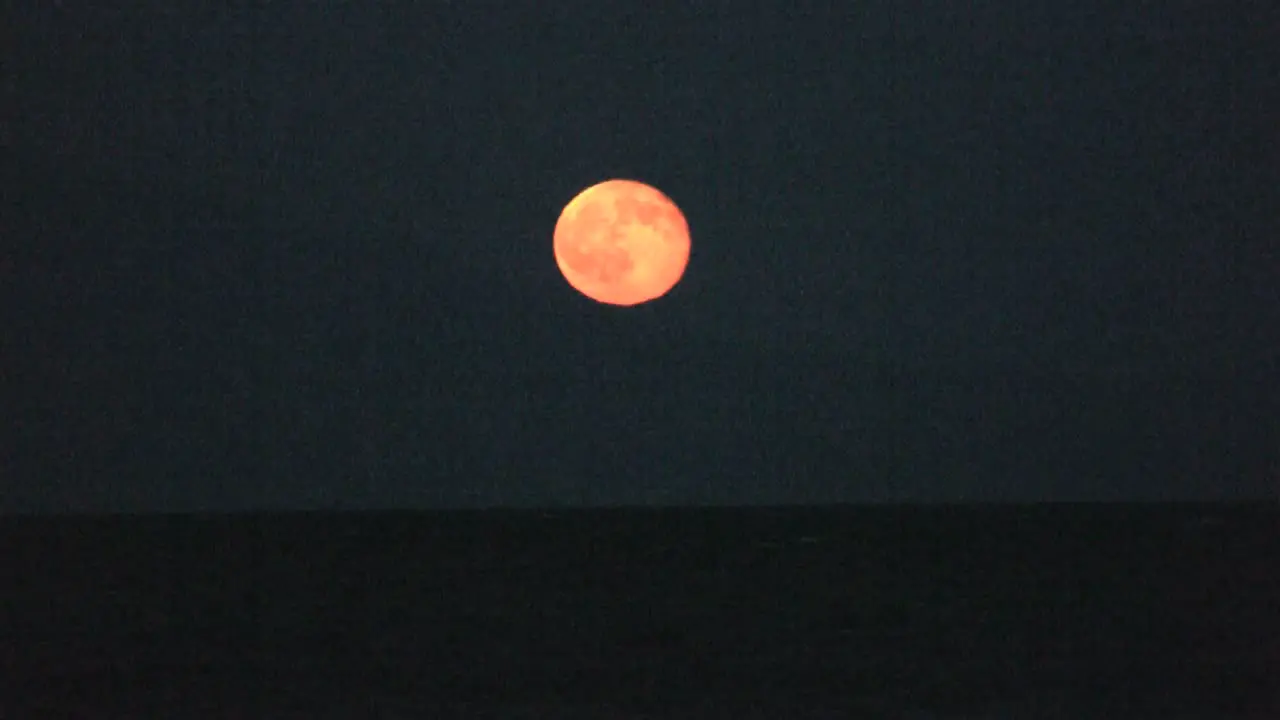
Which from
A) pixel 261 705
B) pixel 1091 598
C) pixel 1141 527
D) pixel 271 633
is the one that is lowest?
pixel 261 705

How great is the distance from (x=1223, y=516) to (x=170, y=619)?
45.9 feet

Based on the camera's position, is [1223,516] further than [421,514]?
No

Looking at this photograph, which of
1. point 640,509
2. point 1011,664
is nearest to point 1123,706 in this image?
point 1011,664

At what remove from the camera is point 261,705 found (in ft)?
23.2

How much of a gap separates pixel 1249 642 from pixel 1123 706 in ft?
7.23

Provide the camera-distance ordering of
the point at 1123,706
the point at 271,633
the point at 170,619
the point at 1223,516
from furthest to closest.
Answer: the point at 1223,516 < the point at 170,619 < the point at 271,633 < the point at 1123,706

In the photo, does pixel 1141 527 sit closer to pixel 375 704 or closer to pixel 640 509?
pixel 640 509

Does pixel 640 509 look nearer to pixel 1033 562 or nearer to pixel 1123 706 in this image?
pixel 1033 562

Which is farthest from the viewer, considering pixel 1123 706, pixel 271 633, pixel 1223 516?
pixel 1223 516

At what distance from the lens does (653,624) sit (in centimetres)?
959

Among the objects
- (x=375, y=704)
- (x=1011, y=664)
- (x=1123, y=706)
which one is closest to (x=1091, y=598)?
(x=1011, y=664)

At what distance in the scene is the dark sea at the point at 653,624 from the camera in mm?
7160

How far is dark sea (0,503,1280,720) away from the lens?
23.5 feet

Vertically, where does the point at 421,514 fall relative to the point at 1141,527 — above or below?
above
